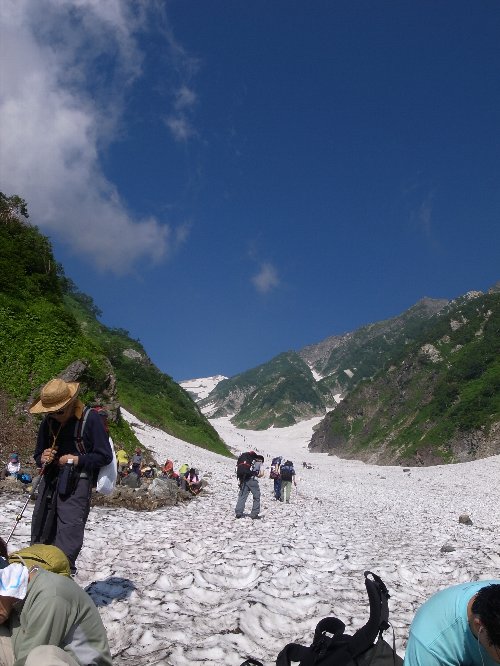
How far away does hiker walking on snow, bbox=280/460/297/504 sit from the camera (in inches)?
760

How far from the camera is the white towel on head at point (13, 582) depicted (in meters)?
3.36

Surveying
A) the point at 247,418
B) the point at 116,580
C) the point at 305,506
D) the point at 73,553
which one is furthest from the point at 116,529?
the point at 247,418

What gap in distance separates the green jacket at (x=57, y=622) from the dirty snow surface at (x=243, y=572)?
1288 millimetres

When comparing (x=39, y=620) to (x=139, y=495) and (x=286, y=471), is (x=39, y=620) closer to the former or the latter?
(x=139, y=495)

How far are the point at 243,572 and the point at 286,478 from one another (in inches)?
480

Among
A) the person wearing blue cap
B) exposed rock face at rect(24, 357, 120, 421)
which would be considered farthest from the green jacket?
exposed rock face at rect(24, 357, 120, 421)

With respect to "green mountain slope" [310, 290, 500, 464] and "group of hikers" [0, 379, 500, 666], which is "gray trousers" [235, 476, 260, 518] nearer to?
"group of hikers" [0, 379, 500, 666]

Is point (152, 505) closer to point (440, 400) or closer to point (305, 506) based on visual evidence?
point (305, 506)

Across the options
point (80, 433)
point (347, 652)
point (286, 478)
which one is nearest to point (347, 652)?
point (347, 652)

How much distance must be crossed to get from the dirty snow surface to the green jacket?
1288mm

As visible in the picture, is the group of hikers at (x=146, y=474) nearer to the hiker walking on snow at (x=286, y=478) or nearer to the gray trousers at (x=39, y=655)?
the hiker walking on snow at (x=286, y=478)

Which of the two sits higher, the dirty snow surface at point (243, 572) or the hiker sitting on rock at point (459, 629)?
the hiker sitting on rock at point (459, 629)

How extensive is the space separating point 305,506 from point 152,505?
25.8 ft

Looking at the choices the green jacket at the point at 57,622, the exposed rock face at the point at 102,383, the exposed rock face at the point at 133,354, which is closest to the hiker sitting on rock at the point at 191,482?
the exposed rock face at the point at 102,383
